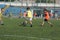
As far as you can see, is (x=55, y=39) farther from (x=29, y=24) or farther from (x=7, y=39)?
(x=29, y=24)

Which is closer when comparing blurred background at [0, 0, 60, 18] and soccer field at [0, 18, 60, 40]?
soccer field at [0, 18, 60, 40]

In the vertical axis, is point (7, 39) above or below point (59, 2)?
above

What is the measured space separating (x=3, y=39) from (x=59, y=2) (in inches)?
3936

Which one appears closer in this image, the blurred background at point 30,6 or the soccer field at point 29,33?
the soccer field at point 29,33

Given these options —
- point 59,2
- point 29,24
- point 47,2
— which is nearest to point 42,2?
point 47,2

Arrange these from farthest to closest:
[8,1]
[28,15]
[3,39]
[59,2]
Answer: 1. [59,2]
2. [8,1]
3. [28,15]
4. [3,39]

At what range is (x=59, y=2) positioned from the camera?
113m

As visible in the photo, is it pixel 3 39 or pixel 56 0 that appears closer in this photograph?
pixel 3 39

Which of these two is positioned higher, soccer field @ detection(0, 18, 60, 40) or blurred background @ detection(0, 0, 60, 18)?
soccer field @ detection(0, 18, 60, 40)

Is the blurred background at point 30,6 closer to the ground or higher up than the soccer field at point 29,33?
closer to the ground

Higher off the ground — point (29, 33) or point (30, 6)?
point (29, 33)

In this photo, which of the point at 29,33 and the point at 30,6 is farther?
the point at 30,6

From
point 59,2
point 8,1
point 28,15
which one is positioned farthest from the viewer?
point 59,2

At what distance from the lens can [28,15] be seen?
80.4 feet
